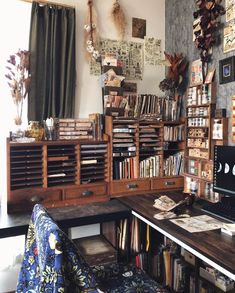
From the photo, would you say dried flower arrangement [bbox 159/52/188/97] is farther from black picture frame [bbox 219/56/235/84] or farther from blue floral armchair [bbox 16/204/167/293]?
blue floral armchair [bbox 16/204/167/293]

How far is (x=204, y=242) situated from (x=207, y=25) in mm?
1592

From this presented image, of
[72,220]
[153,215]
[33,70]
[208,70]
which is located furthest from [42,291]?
[208,70]

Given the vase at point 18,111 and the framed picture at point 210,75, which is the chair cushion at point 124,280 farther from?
the framed picture at point 210,75

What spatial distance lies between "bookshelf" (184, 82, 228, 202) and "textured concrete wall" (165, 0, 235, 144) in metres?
0.08

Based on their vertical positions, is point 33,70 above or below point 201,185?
above

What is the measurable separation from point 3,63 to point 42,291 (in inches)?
69.4

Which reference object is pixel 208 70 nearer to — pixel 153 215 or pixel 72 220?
pixel 153 215

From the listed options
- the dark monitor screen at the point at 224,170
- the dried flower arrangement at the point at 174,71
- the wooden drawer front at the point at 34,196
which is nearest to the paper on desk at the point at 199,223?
the dark monitor screen at the point at 224,170

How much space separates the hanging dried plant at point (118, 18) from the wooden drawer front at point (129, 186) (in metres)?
1.31

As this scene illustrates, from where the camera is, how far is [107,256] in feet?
6.91

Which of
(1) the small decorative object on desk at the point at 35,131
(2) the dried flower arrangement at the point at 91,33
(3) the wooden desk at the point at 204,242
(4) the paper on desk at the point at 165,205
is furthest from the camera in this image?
(2) the dried flower arrangement at the point at 91,33

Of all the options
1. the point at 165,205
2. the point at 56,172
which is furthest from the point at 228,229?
the point at 56,172

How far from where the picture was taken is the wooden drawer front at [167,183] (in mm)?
2345

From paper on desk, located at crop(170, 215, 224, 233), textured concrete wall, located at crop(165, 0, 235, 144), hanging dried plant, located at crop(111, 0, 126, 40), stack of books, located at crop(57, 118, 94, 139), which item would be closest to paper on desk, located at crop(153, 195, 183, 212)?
paper on desk, located at crop(170, 215, 224, 233)
